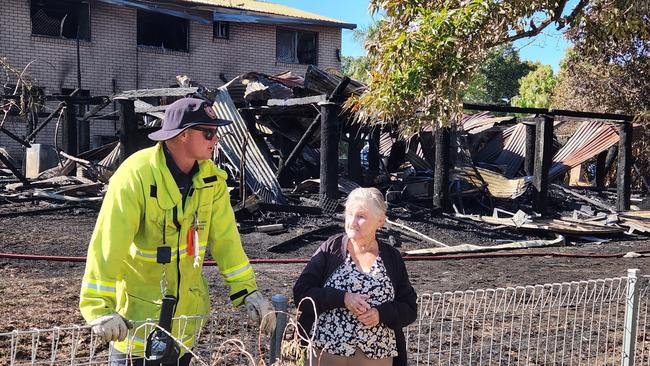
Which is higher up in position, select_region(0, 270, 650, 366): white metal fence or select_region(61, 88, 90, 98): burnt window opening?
select_region(61, 88, 90, 98): burnt window opening

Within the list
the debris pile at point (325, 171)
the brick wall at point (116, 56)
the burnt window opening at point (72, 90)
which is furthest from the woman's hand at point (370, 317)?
the burnt window opening at point (72, 90)

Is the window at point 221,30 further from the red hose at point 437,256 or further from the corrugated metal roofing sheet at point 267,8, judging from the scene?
the red hose at point 437,256

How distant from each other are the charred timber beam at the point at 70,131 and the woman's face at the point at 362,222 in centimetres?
1357

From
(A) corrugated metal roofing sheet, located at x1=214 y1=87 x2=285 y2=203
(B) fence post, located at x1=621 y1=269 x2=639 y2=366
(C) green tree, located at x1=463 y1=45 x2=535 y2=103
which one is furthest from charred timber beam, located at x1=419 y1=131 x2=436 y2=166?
(C) green tree, located at x1=463 y1=45 x2=535 y2=103

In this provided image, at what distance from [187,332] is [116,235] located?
1.77ft

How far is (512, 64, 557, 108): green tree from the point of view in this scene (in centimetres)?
3887

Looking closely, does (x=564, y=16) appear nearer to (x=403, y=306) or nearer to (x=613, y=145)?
(x=403, y=306)

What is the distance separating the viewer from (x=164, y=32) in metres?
23.6

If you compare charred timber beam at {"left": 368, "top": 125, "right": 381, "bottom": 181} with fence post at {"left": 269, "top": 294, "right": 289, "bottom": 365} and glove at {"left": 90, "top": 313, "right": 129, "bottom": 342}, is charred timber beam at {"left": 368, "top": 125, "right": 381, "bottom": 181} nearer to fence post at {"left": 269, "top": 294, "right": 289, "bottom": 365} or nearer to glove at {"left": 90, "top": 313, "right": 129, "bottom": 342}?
fence post at {"left": 269, "top": 294, "right": 289, "bottom": 365}

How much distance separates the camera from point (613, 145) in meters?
19.1

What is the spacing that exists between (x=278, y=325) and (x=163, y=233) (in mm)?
585

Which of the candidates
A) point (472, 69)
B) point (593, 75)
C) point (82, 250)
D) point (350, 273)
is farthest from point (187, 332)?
point (593, 75)

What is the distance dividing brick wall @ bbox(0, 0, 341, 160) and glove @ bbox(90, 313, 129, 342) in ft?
61.2

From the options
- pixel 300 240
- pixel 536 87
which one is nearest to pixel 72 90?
pixel 300 240
